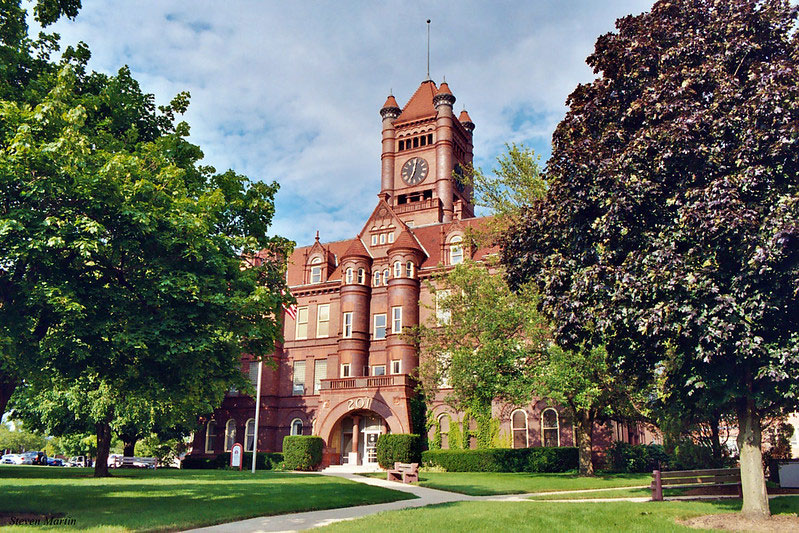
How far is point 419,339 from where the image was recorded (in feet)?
135

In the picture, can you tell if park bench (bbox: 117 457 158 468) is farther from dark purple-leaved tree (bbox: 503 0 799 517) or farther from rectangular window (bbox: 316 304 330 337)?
dark purple-leaved tree (bbox: 503 0 799 517)

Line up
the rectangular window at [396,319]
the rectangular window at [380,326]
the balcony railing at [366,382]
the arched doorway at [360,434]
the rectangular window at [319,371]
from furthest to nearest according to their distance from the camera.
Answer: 1. the rectangular window at [319,371]
2. the rectangular window at [380,326]
3. the rectangular window at [396,319]
4. the arched doorway at [360,434]
5. the balcony railing at [366,382]

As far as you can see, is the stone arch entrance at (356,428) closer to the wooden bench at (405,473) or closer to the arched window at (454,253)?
the arched window at (454,253)

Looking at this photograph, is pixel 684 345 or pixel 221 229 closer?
pixel 684 345

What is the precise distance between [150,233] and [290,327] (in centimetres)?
3923

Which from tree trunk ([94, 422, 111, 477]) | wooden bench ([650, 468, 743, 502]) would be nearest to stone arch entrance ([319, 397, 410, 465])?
tree trunk ([94, 422, 111, 477])

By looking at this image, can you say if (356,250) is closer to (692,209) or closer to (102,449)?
(102,449)

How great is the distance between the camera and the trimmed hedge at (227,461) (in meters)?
45.7

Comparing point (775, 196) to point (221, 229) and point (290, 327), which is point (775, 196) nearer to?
point (221, 229)

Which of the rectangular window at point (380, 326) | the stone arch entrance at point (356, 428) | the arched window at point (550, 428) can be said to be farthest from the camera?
the rectangular window at point (380, 326)

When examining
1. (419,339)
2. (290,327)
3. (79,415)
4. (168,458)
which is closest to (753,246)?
(419,339)

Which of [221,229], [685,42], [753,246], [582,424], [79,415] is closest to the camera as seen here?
[753,246]

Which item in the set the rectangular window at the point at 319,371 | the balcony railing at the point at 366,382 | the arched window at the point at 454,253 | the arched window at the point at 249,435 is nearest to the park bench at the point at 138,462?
the arched window at the point at 249,435

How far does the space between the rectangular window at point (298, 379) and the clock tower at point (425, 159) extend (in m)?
16.3
